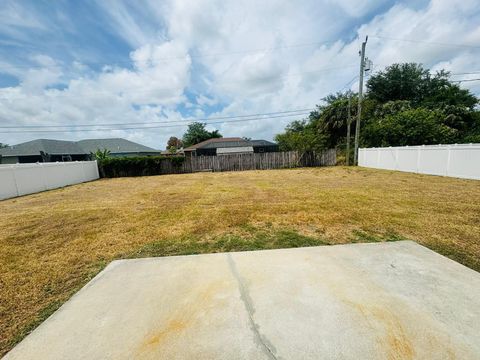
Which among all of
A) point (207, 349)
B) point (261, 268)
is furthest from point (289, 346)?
point (261, 268)

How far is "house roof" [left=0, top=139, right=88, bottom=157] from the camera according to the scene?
26016 millimetres

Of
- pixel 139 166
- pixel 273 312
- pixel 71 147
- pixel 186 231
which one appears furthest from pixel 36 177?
pixel 71 147

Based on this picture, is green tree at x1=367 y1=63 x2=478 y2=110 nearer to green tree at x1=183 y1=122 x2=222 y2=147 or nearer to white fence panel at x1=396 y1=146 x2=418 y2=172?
white fence panel at x1=396 y1=146 x2=418 y2=172

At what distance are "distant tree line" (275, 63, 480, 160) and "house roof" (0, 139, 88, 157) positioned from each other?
82.1ft

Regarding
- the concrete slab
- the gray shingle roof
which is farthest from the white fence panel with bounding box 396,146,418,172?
the gray shingle roof

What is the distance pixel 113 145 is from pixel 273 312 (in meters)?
37.4

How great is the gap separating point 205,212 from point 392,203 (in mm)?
4573

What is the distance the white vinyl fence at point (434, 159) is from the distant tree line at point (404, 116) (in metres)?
3.14

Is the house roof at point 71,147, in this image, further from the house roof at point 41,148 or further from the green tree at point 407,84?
the green tree at point 407,84

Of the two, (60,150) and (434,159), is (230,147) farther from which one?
(434,159)

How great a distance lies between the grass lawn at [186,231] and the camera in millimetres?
2701

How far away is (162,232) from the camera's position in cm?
427

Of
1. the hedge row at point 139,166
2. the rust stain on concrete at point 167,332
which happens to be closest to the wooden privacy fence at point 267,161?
the hedge row at point 139,166

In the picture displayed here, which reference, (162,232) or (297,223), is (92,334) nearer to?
(162,232)
